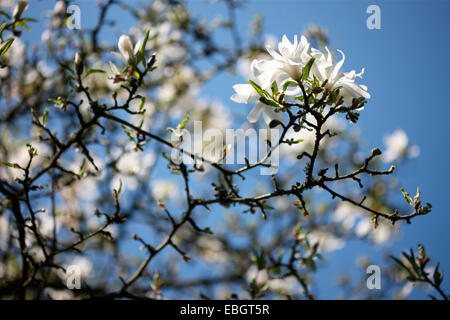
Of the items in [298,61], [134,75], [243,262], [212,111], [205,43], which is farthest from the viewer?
[212,111]

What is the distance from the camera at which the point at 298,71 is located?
0.83 metres

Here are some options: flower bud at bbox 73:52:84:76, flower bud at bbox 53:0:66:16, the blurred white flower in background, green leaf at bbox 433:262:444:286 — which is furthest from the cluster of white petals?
the blurred white flower in background

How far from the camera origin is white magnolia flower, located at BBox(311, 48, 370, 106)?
2.73 ft

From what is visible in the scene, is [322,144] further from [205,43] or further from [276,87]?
[276,87]

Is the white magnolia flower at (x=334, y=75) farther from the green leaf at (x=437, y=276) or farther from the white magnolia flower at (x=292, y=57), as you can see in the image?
the green leaf at (x=437, y=276)

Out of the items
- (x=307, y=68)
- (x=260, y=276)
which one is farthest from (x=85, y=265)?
(x=307, y=68)

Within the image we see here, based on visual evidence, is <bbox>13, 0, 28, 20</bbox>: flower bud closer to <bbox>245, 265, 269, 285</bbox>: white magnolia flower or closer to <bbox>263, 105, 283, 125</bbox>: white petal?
<bbox>263, 105, 283, 125</bbox>: white petal

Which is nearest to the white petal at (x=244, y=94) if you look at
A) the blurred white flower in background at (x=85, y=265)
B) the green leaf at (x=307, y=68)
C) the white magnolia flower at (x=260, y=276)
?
the green leaf at (x=307, y=68)

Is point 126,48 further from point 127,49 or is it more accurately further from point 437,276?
point 437,276

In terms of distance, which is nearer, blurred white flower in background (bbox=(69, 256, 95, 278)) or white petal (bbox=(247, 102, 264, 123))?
white petal (bbox=(247, 102, 264, 123))

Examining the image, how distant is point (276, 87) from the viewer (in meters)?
0.84

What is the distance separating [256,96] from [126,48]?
15.8 inches
